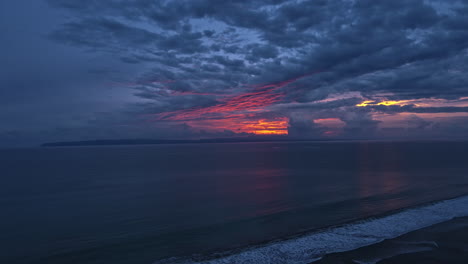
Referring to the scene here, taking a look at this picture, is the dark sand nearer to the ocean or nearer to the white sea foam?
the white sea foam

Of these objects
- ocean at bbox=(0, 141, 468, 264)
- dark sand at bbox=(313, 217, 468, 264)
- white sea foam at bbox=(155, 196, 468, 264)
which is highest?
dark sand at bbox=(313, 217, 468, 264)

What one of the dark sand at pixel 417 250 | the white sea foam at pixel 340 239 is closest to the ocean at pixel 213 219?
the white sea foam at pixel 340 239

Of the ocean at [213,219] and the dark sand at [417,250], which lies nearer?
the dark sand at [417,250]

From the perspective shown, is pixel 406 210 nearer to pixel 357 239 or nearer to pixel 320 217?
pixel 320 217

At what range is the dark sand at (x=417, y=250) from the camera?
50.0 feet

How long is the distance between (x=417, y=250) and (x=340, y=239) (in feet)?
13.4

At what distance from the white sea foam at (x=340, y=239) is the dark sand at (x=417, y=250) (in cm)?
66

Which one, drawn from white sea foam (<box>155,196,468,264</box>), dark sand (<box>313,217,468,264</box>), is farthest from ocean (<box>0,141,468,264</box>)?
dark sand (<box>313,217,468,264</box>)

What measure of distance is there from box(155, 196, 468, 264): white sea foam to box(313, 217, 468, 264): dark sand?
661 mm

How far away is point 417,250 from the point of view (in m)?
16.5

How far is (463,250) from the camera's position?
16203mm

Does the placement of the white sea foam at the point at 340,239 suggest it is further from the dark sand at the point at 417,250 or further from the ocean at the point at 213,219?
the dark sand at the point at 417,250

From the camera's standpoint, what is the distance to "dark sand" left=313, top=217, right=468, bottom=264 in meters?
15.2

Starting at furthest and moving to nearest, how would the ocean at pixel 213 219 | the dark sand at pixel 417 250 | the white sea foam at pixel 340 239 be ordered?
the ocean at pixel 213 219 < the white sea foam at pixel 340 239 < the dark sand at pixel 417 250
